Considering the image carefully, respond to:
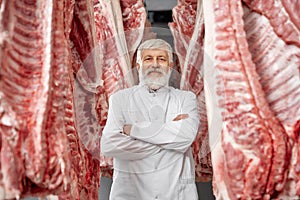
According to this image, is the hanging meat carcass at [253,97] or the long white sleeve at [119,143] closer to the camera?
the hanging meat carcass at [253,97]

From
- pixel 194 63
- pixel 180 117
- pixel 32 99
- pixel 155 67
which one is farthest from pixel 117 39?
pixel 32 99

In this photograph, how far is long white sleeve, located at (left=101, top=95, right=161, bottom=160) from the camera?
5.41 feet

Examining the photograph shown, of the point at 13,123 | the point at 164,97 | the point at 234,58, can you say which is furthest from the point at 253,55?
the point at 164,97

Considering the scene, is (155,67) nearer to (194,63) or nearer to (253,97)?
(194,63)

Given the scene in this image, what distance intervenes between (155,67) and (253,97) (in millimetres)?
724

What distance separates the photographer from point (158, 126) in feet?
5.51

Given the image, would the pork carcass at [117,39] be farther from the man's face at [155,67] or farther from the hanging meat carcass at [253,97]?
the hanging meat carcass at [253,97]

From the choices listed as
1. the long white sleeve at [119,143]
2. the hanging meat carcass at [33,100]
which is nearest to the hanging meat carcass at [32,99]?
the hanging meat carcass at [33,100]

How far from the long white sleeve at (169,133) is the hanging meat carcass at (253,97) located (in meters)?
0.50

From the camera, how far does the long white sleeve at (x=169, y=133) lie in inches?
65.4

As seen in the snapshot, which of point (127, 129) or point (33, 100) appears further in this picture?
point (127, 129)

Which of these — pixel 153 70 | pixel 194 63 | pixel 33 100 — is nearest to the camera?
pixel 33 100

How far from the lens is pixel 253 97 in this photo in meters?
1.08

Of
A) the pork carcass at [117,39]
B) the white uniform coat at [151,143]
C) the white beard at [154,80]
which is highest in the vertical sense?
the pork carcass at [117,39]
